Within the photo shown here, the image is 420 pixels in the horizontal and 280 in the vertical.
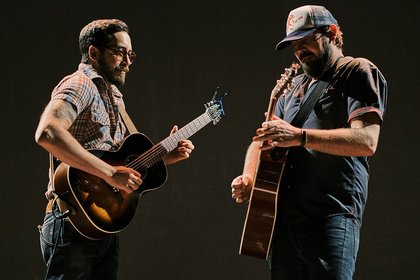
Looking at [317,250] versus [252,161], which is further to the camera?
[252,161]

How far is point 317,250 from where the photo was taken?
79.9 inches

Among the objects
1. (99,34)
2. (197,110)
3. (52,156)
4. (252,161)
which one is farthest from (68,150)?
(197,110)

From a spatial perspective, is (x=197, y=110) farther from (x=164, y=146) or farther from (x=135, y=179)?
(x=135, y=179)

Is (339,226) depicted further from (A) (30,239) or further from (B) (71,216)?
(A) (30,239)

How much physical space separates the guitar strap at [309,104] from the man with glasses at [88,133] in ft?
2.20

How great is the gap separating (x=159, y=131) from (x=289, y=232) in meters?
2.04

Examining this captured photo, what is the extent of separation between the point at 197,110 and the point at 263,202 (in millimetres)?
1907

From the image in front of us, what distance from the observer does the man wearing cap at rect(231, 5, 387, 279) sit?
79.0 inches

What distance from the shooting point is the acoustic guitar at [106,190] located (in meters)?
2.17

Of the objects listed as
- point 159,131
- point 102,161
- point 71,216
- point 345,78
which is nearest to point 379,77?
point 345,78

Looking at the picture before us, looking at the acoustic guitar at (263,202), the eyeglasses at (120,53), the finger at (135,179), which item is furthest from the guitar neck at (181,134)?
the acoustic guitar at (263,202)

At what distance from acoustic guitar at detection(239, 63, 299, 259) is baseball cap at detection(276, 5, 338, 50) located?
46 centimetres

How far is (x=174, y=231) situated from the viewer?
12.8ft

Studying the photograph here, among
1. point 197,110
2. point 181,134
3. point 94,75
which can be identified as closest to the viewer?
point 94,75
